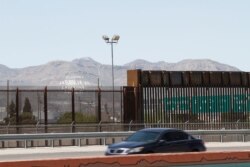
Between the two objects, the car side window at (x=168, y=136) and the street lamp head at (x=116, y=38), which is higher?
the street lamp head at (x=116, y=38)

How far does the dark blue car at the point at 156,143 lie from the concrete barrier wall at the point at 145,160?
327cm

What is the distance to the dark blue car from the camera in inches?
885

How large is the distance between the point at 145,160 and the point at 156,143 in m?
4.75

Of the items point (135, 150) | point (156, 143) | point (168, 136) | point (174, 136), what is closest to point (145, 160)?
point (135, 150)

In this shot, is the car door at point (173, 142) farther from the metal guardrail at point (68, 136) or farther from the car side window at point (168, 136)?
the metal guardrail at point (68, 136)

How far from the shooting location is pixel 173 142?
23.7m

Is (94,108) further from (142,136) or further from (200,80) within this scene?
(142,136)

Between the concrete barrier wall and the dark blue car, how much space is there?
3266mm

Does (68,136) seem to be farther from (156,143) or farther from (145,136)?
(156,143)

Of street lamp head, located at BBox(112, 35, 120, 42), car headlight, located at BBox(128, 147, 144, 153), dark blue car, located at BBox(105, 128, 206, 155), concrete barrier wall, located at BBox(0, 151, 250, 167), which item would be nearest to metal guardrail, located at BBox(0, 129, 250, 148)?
dark blue car, located at BBox(105, 128, 206, 155)

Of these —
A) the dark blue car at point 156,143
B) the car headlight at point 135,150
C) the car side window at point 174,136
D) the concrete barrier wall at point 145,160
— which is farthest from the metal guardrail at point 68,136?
the concrete barrier wall at point 145,160

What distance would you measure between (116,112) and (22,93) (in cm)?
707

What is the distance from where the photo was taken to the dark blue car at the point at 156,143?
2248cm

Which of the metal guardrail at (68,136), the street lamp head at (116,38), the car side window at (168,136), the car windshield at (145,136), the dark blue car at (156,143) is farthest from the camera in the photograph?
the street lamp head at (116,38)
